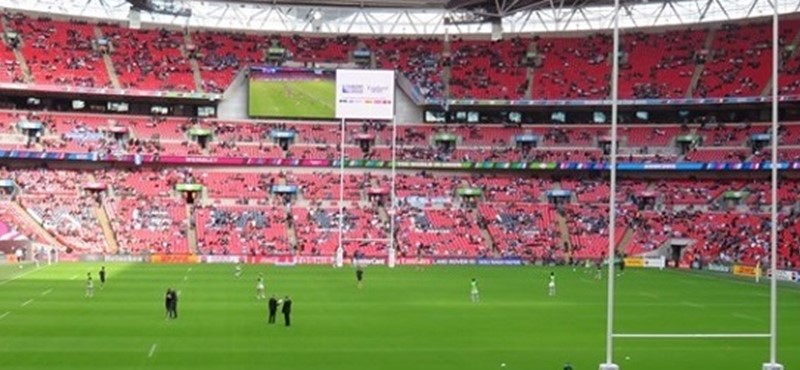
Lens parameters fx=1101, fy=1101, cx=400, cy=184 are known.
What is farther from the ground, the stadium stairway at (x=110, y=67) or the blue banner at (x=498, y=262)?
the stadium stairway at (x=110, y=67)

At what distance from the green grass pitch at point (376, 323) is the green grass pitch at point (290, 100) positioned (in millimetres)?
32844

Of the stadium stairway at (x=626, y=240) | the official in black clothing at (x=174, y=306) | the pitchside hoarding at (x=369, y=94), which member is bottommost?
the official in black clothing at (x=174, y=306)

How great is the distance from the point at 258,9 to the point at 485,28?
21406 mm

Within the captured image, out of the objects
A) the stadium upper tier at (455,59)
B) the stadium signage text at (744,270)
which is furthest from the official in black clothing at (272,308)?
the stadium upper tier at (455,59)

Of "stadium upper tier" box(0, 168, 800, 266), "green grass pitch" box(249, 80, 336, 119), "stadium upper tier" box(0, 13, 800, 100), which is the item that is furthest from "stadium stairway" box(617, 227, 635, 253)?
"green grass pitch" box(249, 80, 336, 119)

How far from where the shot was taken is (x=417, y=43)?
10238 cm

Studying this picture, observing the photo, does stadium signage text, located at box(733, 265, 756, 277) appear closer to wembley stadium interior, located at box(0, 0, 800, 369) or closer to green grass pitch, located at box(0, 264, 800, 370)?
green grass pitch, located at box(0, 264, 800, 370)

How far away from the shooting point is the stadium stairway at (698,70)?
302ft

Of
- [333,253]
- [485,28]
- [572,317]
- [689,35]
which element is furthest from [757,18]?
[572,317]

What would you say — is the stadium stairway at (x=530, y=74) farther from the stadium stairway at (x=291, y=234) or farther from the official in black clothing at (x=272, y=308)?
the official in black clothing at (x=272, y=308)

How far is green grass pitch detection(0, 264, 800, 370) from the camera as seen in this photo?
29.2 metres

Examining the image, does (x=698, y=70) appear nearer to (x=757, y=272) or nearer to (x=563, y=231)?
(x=563, y=231)

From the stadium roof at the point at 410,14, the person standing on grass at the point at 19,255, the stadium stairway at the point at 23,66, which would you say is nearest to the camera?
the person standing on grass at the point at 19,255

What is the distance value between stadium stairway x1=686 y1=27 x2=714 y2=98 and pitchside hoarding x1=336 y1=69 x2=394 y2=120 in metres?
28.5
